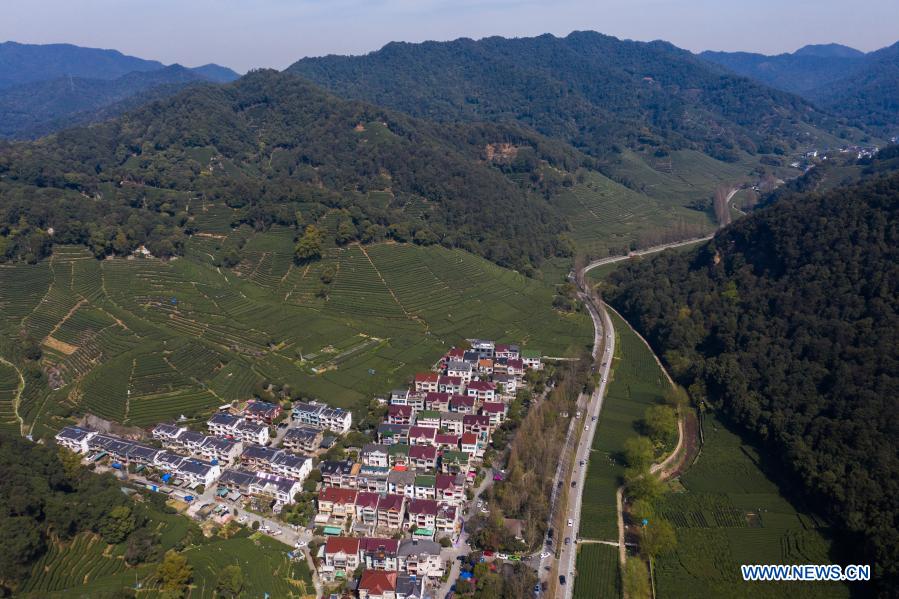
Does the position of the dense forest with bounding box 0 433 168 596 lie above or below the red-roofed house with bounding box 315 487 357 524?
above

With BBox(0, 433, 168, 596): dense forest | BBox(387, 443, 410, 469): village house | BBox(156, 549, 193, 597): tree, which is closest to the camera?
BBox(156, 549, 193, 597): tree

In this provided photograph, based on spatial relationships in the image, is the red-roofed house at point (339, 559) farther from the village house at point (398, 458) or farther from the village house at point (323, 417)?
the village house at point (323, 417)

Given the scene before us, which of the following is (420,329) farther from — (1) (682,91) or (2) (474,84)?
(1) (682,91)

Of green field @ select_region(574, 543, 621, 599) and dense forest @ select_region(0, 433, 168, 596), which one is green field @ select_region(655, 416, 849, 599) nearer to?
green field @ select_region(574, 543, 621, 599)

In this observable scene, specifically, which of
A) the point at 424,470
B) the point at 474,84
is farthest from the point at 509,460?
the point at 474,84

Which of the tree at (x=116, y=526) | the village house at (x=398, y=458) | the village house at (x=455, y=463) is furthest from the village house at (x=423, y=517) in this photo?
the tree at (x=116, y=526)

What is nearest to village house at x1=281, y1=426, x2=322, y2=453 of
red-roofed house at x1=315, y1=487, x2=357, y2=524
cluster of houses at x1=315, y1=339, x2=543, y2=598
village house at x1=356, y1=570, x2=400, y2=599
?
cluster of houses at x1=315, y1=339, x2=543, y2=598
